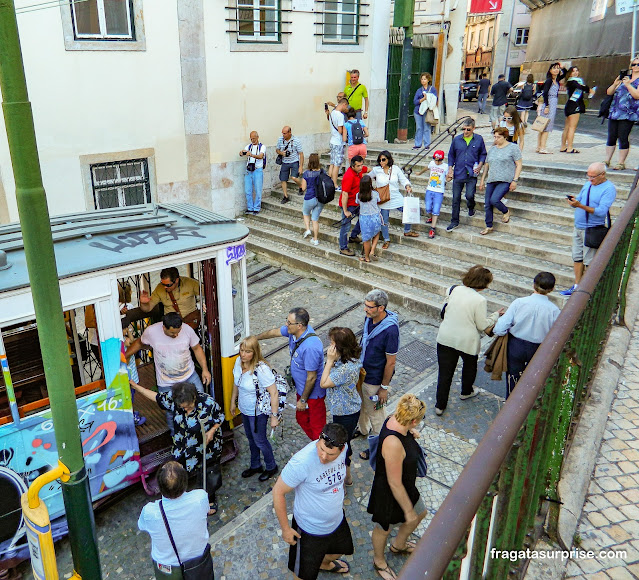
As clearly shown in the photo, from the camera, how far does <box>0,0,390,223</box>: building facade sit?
32.5ft

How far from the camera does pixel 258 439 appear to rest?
5.46 meters

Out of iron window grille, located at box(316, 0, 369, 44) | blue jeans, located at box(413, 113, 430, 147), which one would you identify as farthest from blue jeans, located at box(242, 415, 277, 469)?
iron window grille, located at box(316, 0, 369, 44)

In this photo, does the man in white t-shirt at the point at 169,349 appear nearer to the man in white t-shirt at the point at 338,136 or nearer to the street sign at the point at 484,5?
the man in white t-shirt at the point at 338,136

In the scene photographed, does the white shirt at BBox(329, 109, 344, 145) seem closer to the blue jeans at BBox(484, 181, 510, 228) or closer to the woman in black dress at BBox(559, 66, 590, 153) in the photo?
the blue jeans at BBox(484, 181, 510, 228)

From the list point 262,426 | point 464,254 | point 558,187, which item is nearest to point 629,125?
point 558,187

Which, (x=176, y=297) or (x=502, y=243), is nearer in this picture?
(x=176, y=297)

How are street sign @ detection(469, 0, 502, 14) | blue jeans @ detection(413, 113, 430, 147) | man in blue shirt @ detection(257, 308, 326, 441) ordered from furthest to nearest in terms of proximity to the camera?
street sign @ detection(469, 0, 502, 14) → blue jeans @ detection(413, 113, 430, 147) → man in blue shirt @ detection(257, 308, 326, 441)

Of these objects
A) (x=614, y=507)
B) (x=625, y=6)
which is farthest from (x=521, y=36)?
(x=614, y=507)

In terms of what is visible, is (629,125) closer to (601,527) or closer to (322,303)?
(322,303)

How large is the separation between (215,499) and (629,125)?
30.5 ft

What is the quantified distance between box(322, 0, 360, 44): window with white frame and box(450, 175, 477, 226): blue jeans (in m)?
6.23

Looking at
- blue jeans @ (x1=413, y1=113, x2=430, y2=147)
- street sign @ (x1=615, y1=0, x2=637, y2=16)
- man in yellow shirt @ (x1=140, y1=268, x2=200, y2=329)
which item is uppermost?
street sign @ (x1=615, y1=0, x2=637, y2=16)

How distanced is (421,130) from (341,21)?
3377 millimetres

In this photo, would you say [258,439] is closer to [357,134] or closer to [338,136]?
[357,134]
